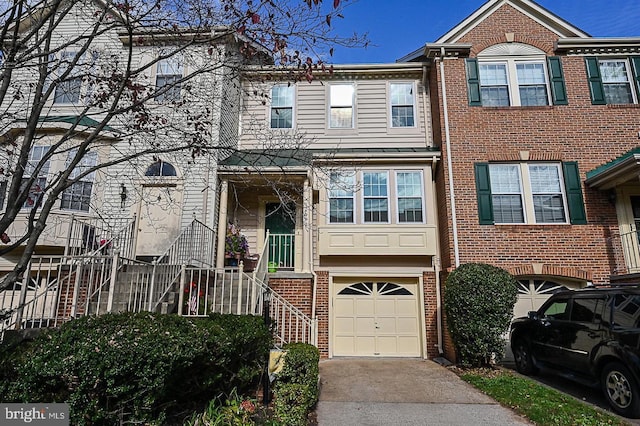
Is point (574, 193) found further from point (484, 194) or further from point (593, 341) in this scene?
point (593, 341)

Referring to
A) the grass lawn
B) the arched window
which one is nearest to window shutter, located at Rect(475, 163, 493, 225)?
the grass lawn

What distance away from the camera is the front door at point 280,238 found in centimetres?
1110

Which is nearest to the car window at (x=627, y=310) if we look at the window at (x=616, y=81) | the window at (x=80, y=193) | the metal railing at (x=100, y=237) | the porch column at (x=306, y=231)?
the porch column at (x=306, y=231)

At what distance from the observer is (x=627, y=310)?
5.77 m

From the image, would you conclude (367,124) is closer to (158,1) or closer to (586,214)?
(586,214)

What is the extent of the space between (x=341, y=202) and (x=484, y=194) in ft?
12.9

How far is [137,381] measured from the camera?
11.9 feet

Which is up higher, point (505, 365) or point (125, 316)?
point (125, 316)

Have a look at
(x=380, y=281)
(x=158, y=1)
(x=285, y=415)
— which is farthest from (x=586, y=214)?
(x=158, y=1)

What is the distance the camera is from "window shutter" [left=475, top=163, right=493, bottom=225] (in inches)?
405

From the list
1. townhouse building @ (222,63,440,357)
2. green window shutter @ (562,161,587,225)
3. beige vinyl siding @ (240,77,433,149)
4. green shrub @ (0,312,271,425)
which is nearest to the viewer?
green shrub @ (0,312,271,425)

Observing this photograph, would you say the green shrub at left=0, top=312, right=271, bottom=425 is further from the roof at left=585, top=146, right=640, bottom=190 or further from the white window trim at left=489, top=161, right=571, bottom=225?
the roof at left=585, top=146, right=640, bottom=190

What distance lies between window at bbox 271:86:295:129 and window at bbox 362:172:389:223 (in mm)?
3142

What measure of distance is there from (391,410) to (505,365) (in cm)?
484
